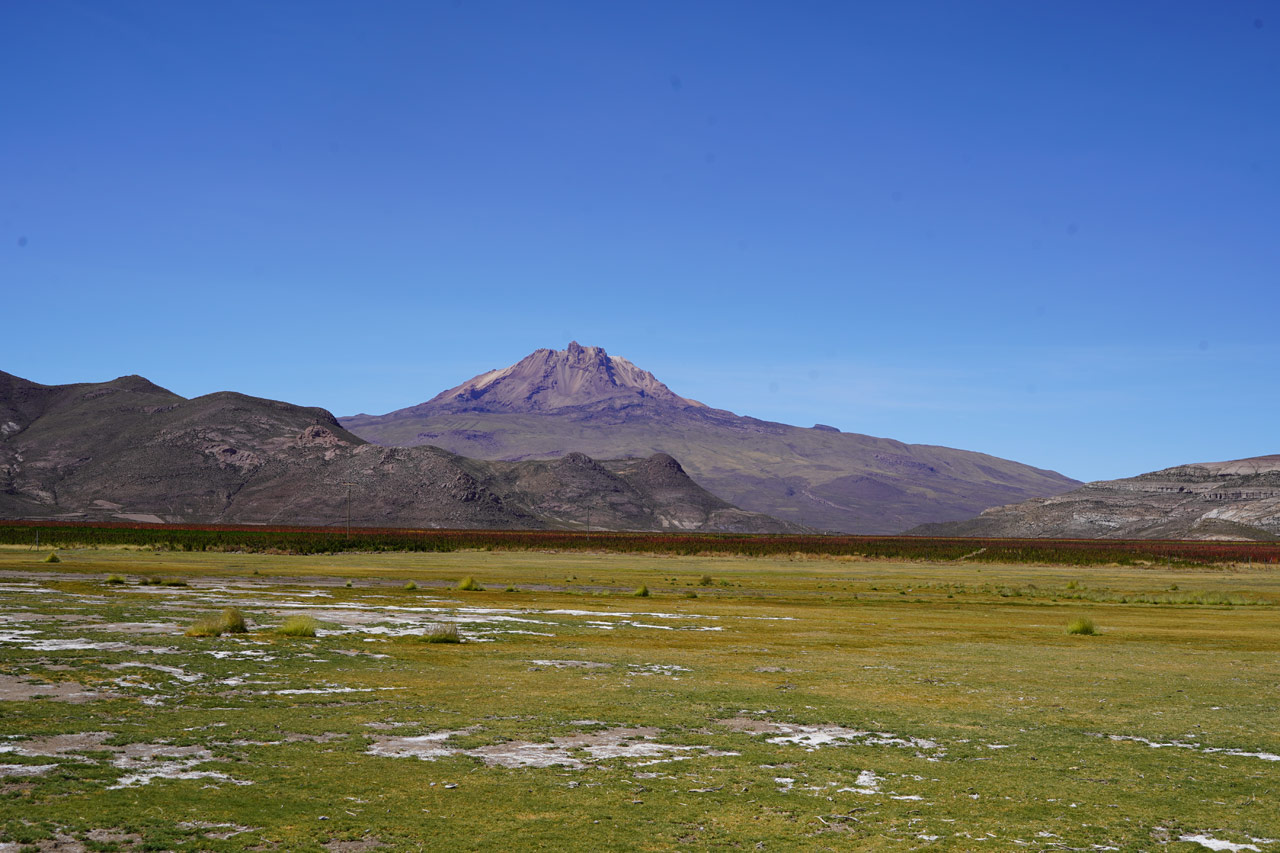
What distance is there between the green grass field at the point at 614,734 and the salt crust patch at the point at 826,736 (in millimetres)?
90

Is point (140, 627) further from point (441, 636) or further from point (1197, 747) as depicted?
point (1197, 747)

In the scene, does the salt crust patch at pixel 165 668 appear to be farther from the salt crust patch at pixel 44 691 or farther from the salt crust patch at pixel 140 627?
the salt crust patch at pixel 140 627

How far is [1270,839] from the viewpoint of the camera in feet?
38.8

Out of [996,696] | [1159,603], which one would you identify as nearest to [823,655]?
[996,696]

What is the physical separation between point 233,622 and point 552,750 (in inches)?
646

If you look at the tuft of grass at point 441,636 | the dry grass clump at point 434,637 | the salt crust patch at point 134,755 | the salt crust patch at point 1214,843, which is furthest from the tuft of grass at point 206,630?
the salt crust patch at point 1214,843

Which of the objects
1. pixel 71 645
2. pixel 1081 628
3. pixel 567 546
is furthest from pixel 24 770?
pixel 567 546

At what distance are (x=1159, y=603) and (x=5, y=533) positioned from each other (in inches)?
4381

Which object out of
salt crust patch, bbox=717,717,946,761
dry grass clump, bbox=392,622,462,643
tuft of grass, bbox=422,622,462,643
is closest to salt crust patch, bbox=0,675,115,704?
dry grass clump, bbox=392,622,462,643

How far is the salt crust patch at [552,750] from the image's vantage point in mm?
15109

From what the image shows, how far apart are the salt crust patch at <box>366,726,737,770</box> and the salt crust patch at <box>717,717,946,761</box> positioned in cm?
175

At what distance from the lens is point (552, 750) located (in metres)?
15.8

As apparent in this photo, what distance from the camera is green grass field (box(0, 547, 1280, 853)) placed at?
1181 centimetres

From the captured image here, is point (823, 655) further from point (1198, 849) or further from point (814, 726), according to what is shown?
point (1198, 849)
